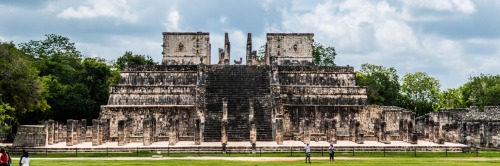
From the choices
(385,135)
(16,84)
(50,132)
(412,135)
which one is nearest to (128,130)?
(50,132)

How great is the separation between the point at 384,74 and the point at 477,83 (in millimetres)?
10677

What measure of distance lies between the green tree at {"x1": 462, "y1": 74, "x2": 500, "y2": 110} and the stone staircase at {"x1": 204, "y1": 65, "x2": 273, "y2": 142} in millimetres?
31262

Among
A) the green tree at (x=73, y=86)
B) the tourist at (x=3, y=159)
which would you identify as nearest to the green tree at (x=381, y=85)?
the green tree at (x=73, y=86)

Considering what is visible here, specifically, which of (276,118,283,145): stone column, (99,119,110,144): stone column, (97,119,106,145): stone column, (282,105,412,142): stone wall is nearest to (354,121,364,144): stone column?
(282,105,412,142): stone wall

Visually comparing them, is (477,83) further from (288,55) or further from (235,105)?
(235,105)

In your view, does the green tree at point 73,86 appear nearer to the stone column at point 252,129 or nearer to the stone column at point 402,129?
the stone column at point 252,129

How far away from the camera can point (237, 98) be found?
4612 cm

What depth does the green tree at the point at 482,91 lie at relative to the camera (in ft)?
235

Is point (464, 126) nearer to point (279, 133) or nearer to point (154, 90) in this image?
point (279, 133)

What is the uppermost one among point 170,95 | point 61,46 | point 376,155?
point 61,46

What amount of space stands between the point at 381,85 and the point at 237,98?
28.7 metres

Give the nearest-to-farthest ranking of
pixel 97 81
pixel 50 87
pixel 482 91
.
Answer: pixel 50 87 → pixel 97 81 → pixel 482 91

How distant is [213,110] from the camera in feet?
147

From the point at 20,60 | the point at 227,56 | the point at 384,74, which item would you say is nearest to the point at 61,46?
the point at 227,56
